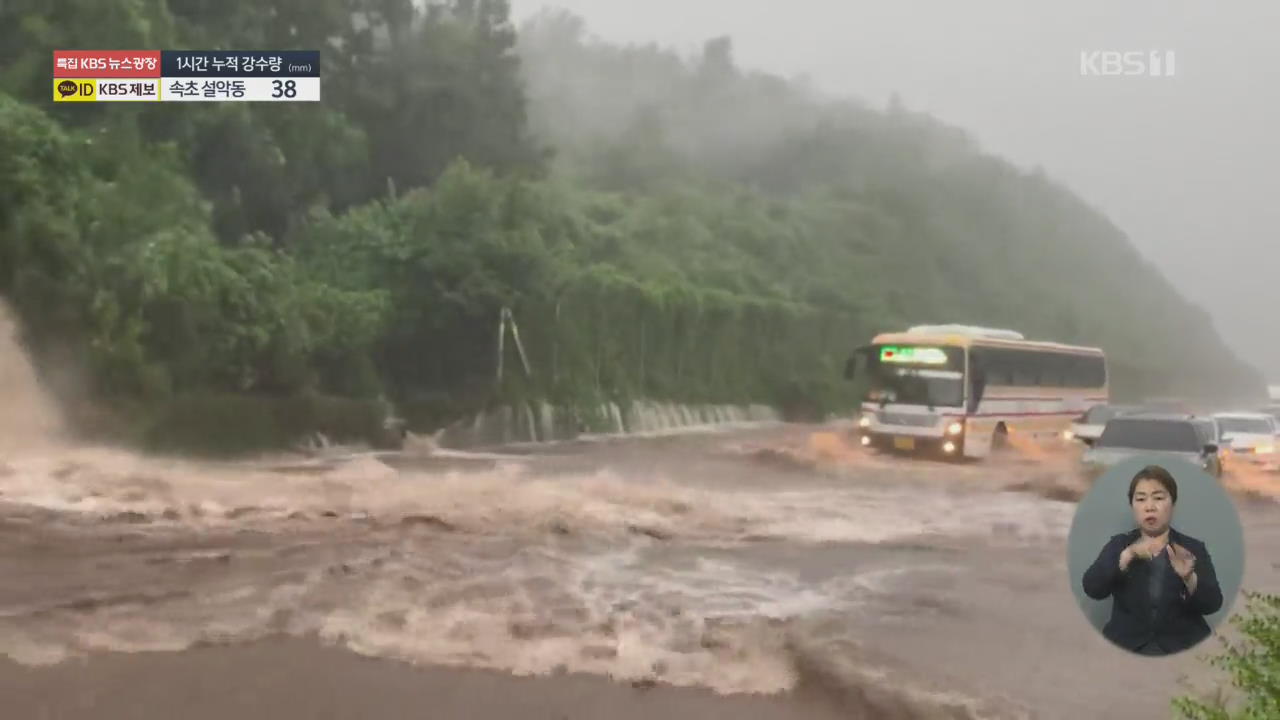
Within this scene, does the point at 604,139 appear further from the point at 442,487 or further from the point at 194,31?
the point at 442,487

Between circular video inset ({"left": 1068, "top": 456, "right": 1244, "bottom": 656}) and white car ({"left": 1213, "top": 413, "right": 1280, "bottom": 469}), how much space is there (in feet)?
51.6

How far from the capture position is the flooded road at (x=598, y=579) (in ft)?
23.7

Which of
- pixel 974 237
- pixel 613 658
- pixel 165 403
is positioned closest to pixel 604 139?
pixel 974 237

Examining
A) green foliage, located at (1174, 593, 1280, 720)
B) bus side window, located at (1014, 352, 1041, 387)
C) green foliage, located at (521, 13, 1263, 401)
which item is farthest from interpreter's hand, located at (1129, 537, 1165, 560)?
green foliage, located at (521, 13, 1263, 401)

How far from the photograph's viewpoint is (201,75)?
56.6 ft

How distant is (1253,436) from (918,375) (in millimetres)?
5619

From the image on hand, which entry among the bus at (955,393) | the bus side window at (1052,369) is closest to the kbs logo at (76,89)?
the bus at (955,393)

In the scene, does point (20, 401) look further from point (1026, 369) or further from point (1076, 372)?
point (1076, 372)

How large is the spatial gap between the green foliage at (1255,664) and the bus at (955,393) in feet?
60.8

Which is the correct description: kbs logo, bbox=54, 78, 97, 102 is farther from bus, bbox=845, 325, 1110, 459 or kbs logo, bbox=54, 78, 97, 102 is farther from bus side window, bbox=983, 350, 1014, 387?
bus side window, bbox=983, 350, 1014, 387

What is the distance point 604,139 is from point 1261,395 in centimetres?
4861

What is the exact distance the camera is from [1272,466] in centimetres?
1852

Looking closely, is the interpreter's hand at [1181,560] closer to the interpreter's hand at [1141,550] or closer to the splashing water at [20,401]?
the interpreter's hand at [1141,550]

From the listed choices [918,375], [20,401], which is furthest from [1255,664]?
[20,401]
